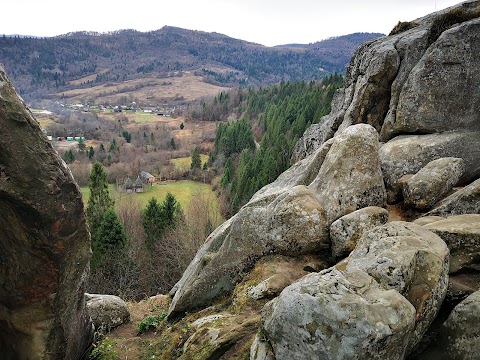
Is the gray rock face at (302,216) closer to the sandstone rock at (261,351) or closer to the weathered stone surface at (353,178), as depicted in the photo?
the weathered stone surface at (353,178)

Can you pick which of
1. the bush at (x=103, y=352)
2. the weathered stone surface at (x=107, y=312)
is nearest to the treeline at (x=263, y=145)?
the weathered stone surface at (x=107, y=312)

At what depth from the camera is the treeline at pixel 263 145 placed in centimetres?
6925

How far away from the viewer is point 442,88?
15.7 m

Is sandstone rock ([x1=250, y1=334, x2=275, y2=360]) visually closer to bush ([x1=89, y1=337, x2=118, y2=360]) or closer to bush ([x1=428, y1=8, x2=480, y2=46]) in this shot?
bush ([x1=89, y1=337, x2=118, y2=360])

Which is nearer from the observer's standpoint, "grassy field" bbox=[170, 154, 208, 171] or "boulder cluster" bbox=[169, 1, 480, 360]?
"boulder cluster" bbox=[169, 1, 480, 360]

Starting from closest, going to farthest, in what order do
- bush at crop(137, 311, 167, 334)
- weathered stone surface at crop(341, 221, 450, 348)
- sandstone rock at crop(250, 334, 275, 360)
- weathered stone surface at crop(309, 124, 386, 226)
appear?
1. weathered stone surface at crop(341, 221, 450, 348)
2. sandstone rock at crop(250, 334, 275, 360)
3. weathered stone surface at crop(309, 124, 386, 226)
4. bush at crop(137, 311, 167, 334)

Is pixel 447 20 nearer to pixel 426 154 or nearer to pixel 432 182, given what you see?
pixel 426 154

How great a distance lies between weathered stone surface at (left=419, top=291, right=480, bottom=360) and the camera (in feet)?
23.2

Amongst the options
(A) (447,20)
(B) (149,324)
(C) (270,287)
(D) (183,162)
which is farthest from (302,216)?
(D) (183,162)

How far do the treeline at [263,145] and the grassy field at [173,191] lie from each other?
5.87 metres

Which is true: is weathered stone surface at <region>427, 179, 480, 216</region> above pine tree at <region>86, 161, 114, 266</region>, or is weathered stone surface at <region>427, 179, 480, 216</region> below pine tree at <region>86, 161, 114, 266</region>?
above

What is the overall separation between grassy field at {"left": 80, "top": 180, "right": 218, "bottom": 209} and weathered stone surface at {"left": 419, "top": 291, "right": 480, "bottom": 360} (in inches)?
2924

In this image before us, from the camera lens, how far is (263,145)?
314 ft

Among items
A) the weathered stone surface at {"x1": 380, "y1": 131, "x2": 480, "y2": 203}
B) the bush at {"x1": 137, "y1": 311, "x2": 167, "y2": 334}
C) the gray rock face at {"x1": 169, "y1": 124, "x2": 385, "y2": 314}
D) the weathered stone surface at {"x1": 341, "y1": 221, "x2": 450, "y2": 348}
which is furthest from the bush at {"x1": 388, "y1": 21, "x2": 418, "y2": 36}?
the bush at {"x1": 137, "y1": 311, "x2": 167, "y2": 334}
